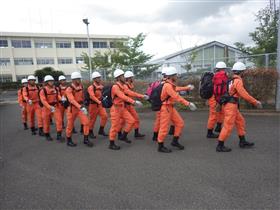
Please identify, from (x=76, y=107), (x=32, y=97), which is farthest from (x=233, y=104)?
(x=32, y=97)

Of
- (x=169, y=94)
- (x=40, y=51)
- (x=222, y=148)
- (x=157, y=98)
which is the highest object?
(x=40, y=51)

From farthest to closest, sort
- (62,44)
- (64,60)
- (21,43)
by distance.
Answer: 1. (64,60)
2. (62,44)
3. (21,43)

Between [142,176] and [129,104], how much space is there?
2.74m

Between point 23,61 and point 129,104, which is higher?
point 23,61

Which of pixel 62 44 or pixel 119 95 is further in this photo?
pixel 62 44

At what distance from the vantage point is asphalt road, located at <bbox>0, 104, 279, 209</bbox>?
11.0 ft

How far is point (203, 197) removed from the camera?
338cm

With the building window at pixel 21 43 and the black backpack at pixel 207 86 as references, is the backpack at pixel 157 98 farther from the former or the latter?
the building window at pixel 21 43

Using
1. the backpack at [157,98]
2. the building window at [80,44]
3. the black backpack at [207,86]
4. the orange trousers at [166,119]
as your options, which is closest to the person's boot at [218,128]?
the black backpack at [207,86]

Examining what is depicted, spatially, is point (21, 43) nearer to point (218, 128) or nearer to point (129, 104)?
point (129, 104)

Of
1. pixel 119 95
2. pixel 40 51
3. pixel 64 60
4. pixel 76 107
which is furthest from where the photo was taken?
pixel 64 60

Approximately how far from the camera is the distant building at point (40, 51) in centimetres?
3956

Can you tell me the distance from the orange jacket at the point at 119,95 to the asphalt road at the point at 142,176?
1.22 meters

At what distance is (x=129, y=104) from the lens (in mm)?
6555
